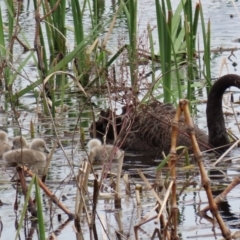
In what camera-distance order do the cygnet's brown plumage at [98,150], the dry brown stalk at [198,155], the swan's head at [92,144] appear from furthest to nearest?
the swan's head at [92,144] → the cygnet's brown plumage at [98,150] → the dry brown stalk at [198,155]

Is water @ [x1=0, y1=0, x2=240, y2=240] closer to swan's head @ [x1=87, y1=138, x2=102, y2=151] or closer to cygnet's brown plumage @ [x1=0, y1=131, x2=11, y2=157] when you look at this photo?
swan's head @ [x1=87, y1=138, x2=102, y2=151]

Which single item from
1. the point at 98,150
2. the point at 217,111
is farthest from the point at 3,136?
the point at 217,111

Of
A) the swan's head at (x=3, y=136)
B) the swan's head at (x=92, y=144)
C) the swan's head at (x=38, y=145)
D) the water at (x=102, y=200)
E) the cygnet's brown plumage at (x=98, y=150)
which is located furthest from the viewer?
the swan's head at (x=3, y=136)

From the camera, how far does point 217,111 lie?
8047 millimetres

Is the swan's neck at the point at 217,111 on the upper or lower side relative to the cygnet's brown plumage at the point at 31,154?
upper

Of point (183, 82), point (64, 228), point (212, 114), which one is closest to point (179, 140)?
point (212, 114)

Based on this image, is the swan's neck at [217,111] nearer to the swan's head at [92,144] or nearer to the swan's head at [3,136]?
the swan's head at [92,144]

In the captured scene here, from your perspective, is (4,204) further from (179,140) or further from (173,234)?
(179,140)

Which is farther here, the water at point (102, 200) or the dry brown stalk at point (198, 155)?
the water at point (102, 200)

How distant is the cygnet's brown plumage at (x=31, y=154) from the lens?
24.2 ft

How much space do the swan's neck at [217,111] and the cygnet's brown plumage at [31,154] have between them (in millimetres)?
1422

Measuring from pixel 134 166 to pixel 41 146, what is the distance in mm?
750

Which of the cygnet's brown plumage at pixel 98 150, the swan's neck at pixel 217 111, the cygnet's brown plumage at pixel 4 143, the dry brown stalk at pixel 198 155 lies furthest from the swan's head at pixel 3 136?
the dry brown stalk at pixel 198 155

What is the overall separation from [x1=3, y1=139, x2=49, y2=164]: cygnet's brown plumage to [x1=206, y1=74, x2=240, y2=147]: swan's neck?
1.42m
